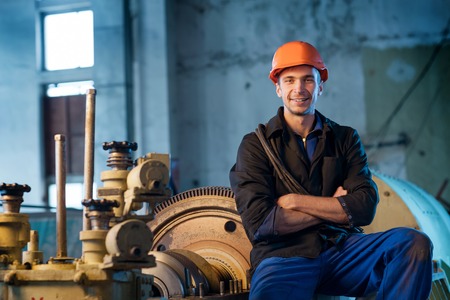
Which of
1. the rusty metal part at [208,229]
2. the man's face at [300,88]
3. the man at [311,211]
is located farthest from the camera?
the rusty metal part at [208,229]

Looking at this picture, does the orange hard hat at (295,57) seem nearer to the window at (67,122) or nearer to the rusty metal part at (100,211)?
the rusty metal part at (100,211)

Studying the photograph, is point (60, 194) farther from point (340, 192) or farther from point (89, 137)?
point (340, 192)

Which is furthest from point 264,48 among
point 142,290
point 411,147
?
point 142,290

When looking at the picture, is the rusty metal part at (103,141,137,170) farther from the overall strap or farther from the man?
the overall strap

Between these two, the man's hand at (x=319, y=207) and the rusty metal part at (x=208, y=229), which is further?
the rusty metal part at (x=208, y=229)

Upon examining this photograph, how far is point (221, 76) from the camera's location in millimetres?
10617

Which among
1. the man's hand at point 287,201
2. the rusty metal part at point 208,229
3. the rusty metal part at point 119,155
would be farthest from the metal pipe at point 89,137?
the rusty metal part at point 208,229

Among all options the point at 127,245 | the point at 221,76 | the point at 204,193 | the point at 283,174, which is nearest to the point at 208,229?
the point at 204,193

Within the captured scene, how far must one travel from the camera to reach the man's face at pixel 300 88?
3467 millimetres

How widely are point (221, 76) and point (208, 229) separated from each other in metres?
6.84

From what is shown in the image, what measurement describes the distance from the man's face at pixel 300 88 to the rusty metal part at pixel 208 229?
24.5 inches

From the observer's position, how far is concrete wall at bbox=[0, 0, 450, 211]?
976 centimetres

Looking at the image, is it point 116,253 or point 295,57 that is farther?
point 295,57

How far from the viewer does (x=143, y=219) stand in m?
2.58
